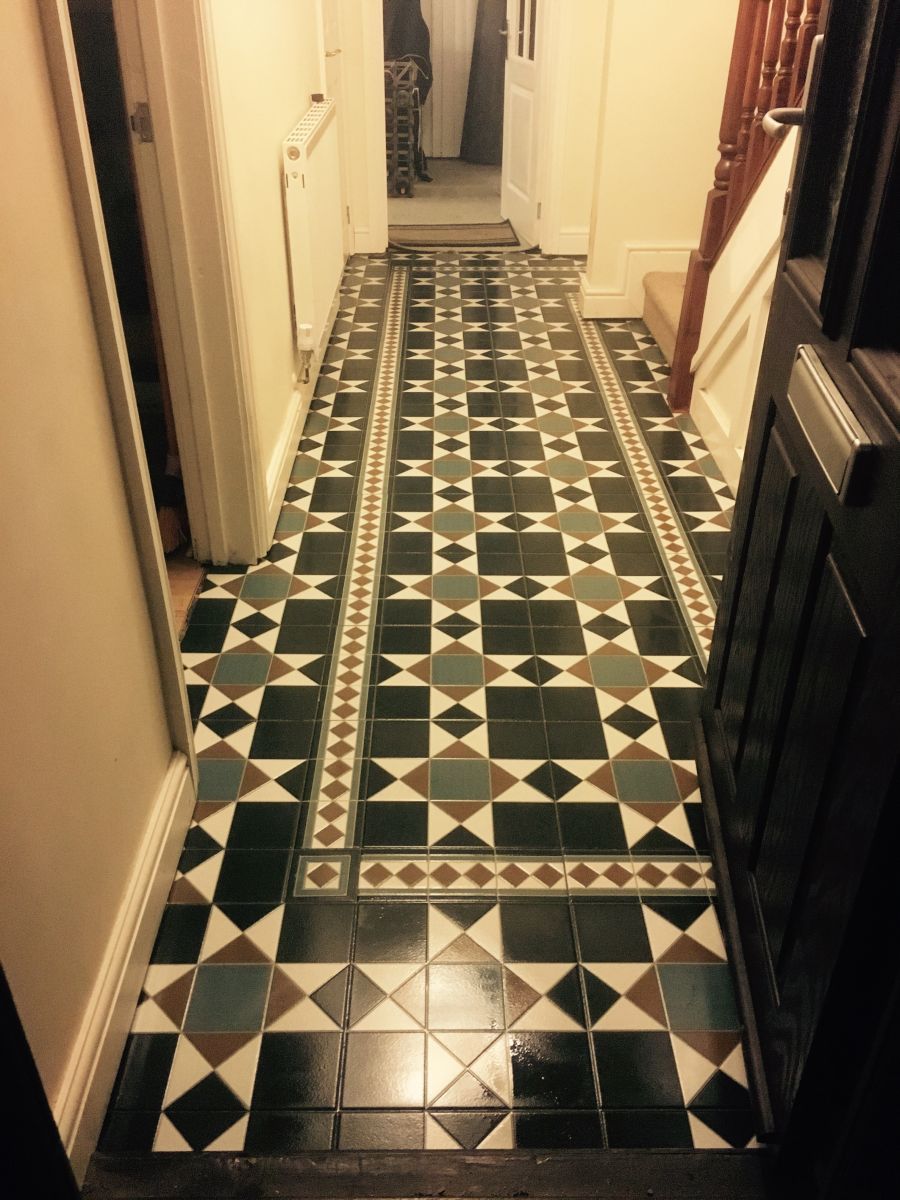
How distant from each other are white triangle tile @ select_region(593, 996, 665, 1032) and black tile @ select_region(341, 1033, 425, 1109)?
0.32m

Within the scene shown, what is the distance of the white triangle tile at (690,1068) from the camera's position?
163 centimetres

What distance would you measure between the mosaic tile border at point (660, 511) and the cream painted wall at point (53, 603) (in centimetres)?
158

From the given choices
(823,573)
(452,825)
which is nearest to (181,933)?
(452,825)

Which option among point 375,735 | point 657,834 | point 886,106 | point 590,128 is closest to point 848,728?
point 886,106

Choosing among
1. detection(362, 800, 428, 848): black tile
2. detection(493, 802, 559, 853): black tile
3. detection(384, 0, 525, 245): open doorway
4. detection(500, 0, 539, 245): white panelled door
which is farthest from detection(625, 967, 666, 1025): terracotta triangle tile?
detection(384, 0, 525, 245): open doorway

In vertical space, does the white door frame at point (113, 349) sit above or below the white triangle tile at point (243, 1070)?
above

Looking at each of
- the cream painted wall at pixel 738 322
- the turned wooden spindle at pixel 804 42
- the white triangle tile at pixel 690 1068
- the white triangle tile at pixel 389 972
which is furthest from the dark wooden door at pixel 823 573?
the turned wooden spindle at pixel 804 42

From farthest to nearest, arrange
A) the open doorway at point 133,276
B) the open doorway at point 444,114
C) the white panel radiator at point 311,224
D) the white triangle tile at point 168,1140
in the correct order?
the open doorway at point 444,114, the white panel radiator at point 311,224, the open doorway at point 133,276, the white triangle tile at point 168,1140

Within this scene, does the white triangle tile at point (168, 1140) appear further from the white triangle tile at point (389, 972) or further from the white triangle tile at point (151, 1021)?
the white triangle tile at point (389, 972)

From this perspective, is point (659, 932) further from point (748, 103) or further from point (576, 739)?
point (748, 103)

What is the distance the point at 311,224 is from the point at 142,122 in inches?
60.9

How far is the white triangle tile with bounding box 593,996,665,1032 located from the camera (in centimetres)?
172

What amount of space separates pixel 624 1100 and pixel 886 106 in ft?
4.88

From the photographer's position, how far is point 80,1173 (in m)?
1.47
